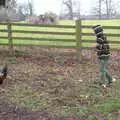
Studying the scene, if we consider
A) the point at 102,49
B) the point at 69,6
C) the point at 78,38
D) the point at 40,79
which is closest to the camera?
the point at 102,49

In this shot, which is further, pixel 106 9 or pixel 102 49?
pixel 106 9

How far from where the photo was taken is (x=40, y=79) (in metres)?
9.86

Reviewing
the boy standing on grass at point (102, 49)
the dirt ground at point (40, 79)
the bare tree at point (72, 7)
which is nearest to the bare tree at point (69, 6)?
the bare tree at point (72, 7)

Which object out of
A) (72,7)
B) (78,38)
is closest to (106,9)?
(72,7)

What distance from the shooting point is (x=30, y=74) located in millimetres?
10570

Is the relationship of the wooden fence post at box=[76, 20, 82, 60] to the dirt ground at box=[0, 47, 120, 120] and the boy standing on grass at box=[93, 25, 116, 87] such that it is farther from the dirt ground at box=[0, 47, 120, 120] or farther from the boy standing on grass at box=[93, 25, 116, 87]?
the boy standing on grass at box=[93, 25, 116, 87]

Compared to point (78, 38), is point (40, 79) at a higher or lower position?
lower

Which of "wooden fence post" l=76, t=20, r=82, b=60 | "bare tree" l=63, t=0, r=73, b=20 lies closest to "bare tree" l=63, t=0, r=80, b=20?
"bare tree" l=63, t=0, r=73, b=20

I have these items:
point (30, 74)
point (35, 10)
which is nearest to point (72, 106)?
point (30, 74)

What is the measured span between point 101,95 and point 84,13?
51901mm

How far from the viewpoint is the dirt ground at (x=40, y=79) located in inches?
274

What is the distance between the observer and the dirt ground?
6953 mm

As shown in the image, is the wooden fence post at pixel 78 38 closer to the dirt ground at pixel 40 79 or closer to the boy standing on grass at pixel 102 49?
the dirt ground at pixel 40 79

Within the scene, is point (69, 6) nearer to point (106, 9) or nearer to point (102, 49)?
point (106, 9)
